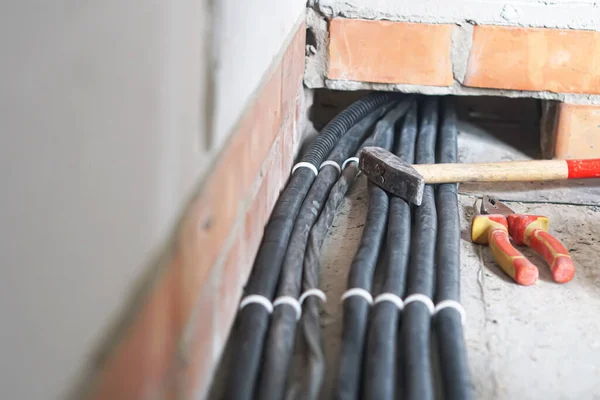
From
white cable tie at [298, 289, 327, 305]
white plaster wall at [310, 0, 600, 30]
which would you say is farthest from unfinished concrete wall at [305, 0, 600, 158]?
white cable tie at [298, 289, 327, 305]

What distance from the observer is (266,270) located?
1251mm

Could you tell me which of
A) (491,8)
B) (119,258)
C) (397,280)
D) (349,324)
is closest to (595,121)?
(491,8)

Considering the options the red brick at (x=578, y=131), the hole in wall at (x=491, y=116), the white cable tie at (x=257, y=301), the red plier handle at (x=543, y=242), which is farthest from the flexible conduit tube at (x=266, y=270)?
the red brick at (x=578, y=131)

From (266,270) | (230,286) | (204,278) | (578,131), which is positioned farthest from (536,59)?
(204,278)

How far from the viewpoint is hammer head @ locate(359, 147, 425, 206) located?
157 cm

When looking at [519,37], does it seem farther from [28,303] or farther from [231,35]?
[28,303]

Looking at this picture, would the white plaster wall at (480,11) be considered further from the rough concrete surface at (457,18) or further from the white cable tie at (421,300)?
the white cable tie at (421,300)

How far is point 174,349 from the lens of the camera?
2.82 ft

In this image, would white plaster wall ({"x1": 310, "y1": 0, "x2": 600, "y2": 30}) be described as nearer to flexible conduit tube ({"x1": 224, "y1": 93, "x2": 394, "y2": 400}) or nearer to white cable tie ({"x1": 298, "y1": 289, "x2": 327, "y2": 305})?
flexible conduit tube ({"x1": 224, "y1": 93, "x2": 394, "y2": 400})

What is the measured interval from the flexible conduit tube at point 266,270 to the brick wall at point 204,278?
0.08ft

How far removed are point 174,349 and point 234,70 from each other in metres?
0.47

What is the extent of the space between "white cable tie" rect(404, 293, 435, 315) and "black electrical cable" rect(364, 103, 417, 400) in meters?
0.02

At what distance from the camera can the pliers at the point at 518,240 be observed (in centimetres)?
138

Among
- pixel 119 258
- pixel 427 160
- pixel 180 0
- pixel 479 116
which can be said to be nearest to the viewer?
pixel 119 258
